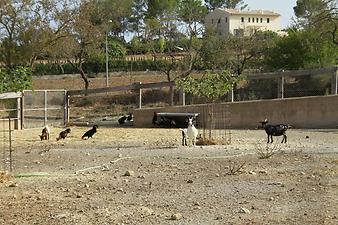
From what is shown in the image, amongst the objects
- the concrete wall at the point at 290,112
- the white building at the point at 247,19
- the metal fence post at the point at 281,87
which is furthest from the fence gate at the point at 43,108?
the white building at the point at 247,19

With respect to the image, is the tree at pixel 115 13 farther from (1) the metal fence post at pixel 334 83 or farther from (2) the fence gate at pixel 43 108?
(1) the metal fence post at pixel 334 83

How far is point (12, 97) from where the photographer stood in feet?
91.4

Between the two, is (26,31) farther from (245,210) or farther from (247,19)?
(247,19)

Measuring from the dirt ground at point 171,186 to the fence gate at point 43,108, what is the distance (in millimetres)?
10860

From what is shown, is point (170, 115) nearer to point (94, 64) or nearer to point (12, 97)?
point (12, 97)

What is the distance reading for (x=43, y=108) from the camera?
30141 mm

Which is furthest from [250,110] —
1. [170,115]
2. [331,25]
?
[331,25]

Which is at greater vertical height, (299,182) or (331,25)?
(331,25)

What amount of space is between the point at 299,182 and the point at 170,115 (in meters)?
17.5

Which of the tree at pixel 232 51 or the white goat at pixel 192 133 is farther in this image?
the tree at pixel 232 51

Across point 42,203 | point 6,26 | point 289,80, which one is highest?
point 6,26

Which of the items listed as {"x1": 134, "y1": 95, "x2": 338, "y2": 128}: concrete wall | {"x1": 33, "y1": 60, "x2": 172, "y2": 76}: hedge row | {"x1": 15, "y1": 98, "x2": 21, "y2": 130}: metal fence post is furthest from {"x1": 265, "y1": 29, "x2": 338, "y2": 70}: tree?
{"x1": 33, "y1": 60, "x2": 172, "y2": 76}: hedge row

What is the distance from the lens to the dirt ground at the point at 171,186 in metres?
8.26

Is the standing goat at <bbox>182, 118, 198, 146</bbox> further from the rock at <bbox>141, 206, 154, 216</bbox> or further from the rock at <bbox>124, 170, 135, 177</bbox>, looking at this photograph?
the rock at <bbox>141, 206, 154, 216</bbox>
